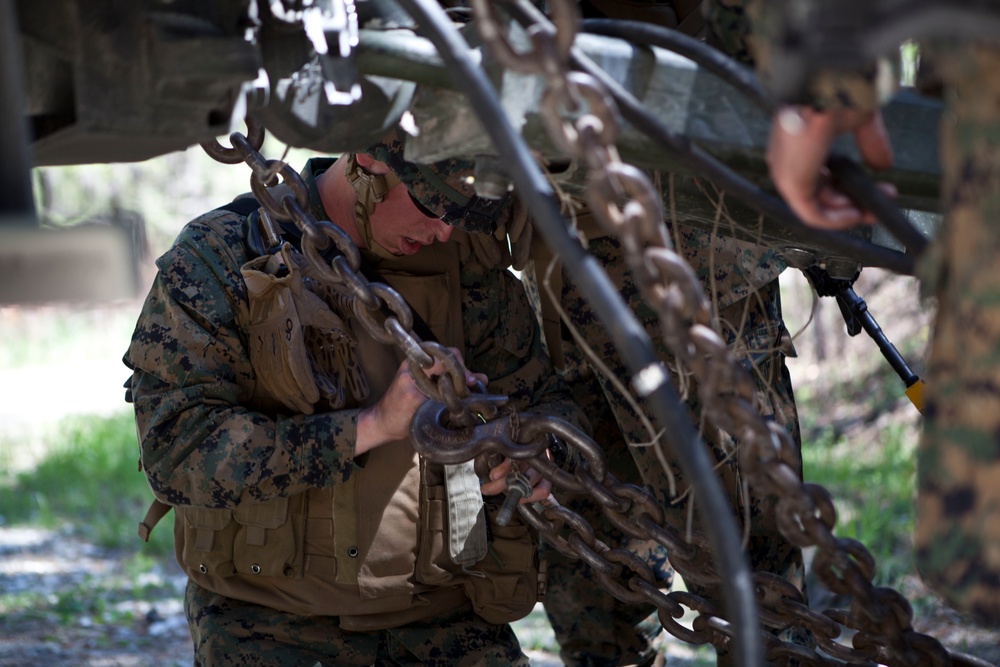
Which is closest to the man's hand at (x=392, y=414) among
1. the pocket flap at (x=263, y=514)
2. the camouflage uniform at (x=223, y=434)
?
the camouflage uniform at (x=223, y=434)

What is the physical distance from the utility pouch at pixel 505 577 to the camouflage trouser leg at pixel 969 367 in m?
1.70

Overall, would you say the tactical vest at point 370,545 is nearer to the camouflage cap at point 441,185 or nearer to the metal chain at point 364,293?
the camouflage cap at point 441,185

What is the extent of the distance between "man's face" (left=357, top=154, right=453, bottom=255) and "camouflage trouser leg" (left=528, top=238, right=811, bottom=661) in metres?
0.69

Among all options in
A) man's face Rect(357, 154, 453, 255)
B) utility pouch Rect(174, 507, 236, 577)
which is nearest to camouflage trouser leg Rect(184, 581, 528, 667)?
utility pouch Rect(174, 507, 236, 577)

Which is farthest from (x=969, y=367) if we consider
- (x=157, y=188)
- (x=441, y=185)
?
(x=157, y=188)

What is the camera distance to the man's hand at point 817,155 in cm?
154

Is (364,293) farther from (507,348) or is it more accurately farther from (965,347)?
(965,347)

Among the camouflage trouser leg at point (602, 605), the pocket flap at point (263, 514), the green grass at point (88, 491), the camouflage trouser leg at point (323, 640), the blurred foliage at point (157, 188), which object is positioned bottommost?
the blurred foliage at point (157, 188)

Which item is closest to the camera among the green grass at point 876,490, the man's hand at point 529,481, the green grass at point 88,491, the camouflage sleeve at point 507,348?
the man's hand at point 529,481

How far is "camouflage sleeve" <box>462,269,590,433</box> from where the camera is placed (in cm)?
322

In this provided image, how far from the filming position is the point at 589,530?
2.58 metres

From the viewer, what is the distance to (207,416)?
2.79m

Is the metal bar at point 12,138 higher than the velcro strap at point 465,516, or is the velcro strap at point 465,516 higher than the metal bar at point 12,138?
the metal bar at point 12,138

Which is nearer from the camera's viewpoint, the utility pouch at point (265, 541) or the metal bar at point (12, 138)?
the metal bar at point (12, 138)
